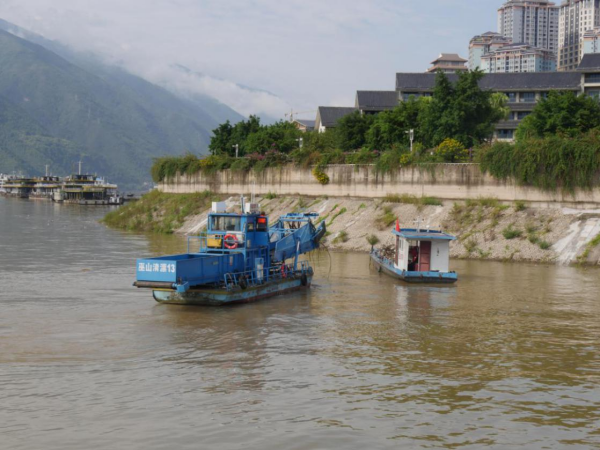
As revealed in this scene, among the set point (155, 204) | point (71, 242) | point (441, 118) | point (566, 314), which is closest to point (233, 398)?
point (566, 314)

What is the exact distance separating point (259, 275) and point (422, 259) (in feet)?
34.6

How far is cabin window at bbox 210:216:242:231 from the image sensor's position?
31453mm

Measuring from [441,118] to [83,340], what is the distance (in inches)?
2108

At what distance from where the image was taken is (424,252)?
3809 centimetres

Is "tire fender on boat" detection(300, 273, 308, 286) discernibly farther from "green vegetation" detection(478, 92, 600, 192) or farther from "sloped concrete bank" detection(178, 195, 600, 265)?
"green vegetation" detection(478, 92, 600, 192)

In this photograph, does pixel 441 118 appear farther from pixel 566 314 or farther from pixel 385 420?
pixel 385 420

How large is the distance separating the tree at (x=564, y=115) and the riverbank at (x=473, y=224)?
12.7 meters

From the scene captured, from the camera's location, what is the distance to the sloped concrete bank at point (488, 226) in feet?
151

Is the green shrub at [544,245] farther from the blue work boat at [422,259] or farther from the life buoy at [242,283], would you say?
the life buoy at [242,283]

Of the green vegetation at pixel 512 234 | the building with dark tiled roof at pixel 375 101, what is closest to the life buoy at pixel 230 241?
the green vegetation at pixel 512 234

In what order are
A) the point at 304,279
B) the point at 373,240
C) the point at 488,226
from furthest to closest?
1. the point at 373,240
2. the point at 488,226
3. the point at 304,279

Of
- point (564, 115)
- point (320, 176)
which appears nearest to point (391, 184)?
point (320, 176)

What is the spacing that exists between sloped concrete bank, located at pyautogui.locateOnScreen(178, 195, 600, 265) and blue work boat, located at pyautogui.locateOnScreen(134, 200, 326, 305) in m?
11.2

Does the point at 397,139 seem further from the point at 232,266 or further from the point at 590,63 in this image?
the point at 232,266
